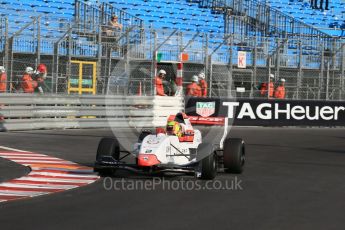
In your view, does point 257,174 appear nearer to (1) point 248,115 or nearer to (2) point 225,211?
(2) point 225,211

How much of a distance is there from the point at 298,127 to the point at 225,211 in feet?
59.8

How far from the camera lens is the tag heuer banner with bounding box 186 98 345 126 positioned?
23938 mm

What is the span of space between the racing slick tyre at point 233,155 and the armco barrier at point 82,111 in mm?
9433

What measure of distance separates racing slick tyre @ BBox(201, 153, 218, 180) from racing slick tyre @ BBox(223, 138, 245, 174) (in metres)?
0.71

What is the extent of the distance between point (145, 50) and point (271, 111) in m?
5.38

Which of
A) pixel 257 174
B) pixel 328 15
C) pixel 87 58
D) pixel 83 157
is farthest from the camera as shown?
pixel 328 15

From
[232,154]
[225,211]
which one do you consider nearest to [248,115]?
[232,154]

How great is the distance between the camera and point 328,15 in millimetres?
37344

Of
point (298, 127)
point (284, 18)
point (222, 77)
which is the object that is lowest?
point (298, 127)

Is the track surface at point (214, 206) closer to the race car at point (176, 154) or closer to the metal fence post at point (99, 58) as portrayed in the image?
the race car at point (176, 154)

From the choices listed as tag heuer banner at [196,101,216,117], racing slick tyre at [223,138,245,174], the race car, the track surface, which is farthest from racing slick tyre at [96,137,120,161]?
tag heuer banner at [196,101,216,117]

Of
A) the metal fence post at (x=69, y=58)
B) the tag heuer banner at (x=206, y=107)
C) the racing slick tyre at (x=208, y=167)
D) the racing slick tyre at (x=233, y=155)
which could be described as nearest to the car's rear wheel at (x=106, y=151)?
the racing slick tyre at (x=208, y=167)

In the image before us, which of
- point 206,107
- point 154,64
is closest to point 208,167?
point 154,64

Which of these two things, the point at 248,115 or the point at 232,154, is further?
the point at 248,115
